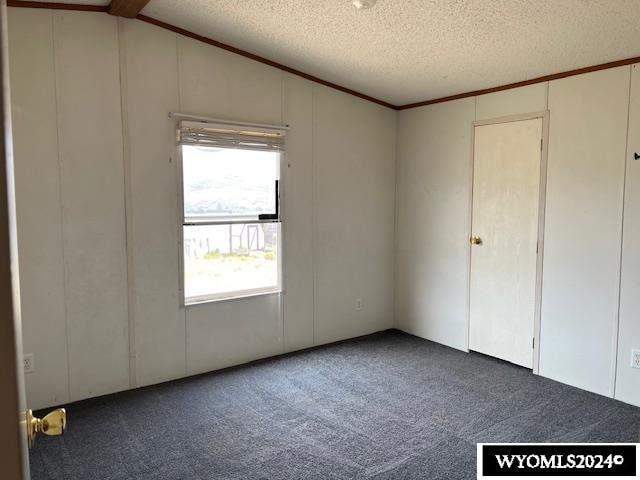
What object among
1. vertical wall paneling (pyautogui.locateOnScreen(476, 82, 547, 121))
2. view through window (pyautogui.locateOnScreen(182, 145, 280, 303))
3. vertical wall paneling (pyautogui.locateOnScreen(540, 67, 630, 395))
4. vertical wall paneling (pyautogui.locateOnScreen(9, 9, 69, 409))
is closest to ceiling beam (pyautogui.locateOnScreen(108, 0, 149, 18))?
vertical wall paneling (pyautogui.locateOnScreen(9, 9, 69, 409))

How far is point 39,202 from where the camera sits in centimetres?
303

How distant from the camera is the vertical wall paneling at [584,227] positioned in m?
3.25

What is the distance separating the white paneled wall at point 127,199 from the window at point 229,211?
0.38ft

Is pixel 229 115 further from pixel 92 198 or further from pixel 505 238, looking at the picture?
pixel 505 238

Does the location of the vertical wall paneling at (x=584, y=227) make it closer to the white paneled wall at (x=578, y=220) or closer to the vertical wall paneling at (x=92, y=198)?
the white paneled wall at (x=578, y=220)

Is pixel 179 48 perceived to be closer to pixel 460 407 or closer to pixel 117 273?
pixel 117 273

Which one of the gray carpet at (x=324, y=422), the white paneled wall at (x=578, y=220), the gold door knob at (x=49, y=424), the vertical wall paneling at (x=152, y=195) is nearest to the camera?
the gold door knob at (x=49, y=424)

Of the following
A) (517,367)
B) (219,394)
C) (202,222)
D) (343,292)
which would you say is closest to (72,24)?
(202,222)

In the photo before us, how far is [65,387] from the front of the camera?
3186 mm

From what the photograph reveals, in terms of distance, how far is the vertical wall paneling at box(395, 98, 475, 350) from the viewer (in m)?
4.25

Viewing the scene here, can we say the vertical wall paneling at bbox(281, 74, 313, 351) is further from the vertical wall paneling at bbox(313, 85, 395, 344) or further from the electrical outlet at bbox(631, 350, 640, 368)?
the electrical outlet at bbox(631, 350, 640, 368)

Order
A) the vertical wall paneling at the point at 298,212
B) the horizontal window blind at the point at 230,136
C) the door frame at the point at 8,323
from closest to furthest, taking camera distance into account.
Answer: the door frame at the point at 8,323, the horizontal window blind at the point at 230,136, the vertical wall paneling at the point at 298,212

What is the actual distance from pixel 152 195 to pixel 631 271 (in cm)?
329

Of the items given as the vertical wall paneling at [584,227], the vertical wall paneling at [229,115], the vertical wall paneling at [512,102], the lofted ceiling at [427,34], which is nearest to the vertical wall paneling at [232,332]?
the vertical wall paneling at [229,115]
